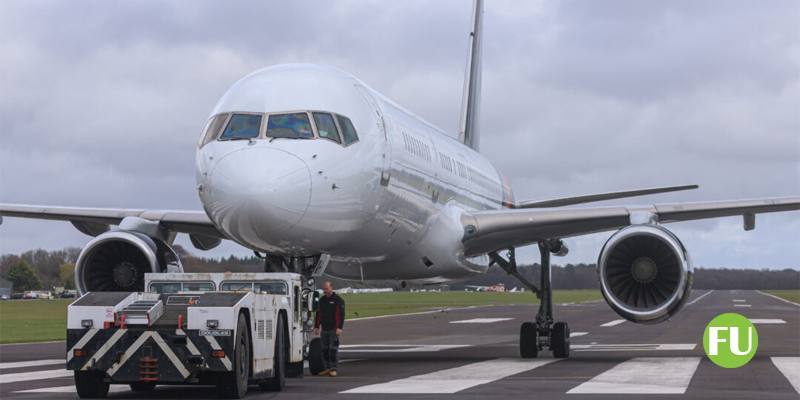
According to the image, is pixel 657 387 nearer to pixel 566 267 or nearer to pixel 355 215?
pixel 355 215

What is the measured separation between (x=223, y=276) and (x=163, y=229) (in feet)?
18.0

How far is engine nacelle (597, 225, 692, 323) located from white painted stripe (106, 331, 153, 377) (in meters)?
8.48

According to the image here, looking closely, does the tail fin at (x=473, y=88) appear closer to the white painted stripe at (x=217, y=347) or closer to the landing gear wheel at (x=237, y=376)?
the landing gear wheel at (x=237, y=376)

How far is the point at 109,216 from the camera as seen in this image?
72.6 ft

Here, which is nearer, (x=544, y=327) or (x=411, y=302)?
(x=544, y=327)

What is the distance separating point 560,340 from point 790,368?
17.0 feet

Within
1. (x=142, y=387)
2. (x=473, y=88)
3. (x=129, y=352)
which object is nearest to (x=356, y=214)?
(x=142, y=387)

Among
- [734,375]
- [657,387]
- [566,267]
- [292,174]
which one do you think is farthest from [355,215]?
[566,267]

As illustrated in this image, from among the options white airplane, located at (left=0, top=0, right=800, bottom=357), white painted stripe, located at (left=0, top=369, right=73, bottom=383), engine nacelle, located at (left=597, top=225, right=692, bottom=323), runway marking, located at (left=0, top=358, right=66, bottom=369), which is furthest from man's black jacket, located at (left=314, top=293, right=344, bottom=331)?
runway marking, located at (left=0, top=358, right=66, bottom=369)

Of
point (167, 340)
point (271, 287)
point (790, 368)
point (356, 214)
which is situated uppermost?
point (356, 214)

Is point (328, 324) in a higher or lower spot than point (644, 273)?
lower

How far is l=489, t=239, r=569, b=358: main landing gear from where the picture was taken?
22.8 metres

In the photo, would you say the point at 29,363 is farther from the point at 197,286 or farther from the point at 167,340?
the point at 167,340

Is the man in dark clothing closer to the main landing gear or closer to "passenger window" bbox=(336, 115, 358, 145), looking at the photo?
"passenger window" bbox=(336, 115, 358, 145)
